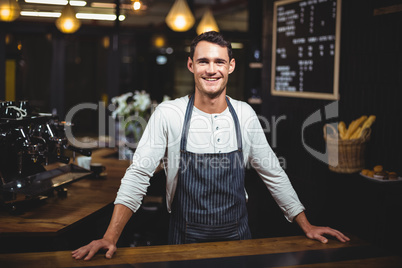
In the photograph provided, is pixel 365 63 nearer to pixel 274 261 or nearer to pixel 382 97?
pixel 382 97

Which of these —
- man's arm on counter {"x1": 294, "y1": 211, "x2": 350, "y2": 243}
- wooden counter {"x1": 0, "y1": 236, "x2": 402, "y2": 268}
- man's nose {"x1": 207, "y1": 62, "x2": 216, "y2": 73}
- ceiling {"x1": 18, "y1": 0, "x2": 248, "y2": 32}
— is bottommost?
wooden counter {"x1": 0, "y1": 236, "x2": 402, "y2": 268}

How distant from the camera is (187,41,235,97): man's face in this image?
1.80 m

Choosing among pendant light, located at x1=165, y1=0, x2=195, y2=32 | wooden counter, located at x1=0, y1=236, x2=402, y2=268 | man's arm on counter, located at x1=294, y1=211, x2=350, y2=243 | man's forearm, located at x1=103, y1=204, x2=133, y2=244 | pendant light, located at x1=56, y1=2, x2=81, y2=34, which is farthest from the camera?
pendant light, located at x1=165, y1=0, x2=195, y2=32

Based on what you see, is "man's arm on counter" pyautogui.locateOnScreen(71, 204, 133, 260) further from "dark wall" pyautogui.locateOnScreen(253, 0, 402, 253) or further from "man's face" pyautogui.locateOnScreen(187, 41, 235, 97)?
"dark wall" pyautogui.locateOnScreen(253, 0, 402, 253)

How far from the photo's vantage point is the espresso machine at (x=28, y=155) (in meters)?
2.05

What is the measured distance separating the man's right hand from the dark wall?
→ 77.9 inches

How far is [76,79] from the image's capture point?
33.0 feet

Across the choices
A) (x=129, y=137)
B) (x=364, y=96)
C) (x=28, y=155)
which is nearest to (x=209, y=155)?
(x=28, y=155)

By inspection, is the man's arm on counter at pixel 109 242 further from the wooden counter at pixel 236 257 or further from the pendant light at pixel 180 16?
the pendant light at pixel 180 16

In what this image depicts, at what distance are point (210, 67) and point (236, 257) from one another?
0.78 metres

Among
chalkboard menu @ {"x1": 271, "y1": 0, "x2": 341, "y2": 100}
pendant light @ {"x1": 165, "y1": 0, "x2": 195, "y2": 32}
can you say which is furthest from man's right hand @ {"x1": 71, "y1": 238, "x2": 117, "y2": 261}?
pendant light @ {"x1": 165, "y1": 0, "x2": 195, "y2": 32}

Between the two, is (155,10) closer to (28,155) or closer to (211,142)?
(28,155)

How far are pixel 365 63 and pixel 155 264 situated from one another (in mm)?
2925

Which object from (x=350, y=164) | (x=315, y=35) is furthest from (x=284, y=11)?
(x=350, y=164)
